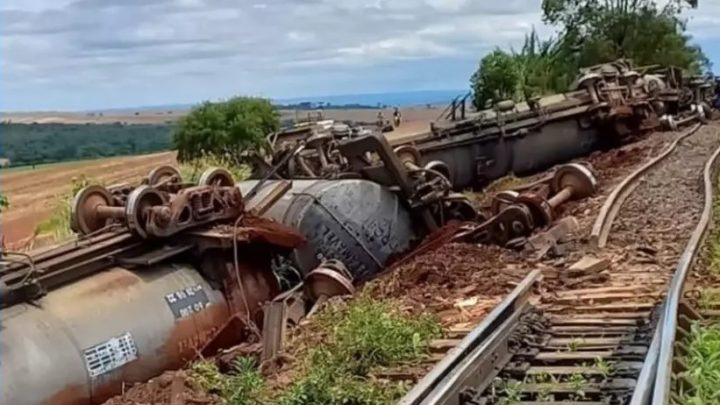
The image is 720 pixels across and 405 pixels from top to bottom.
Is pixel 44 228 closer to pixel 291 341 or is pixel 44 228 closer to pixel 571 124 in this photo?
pixel 571 124

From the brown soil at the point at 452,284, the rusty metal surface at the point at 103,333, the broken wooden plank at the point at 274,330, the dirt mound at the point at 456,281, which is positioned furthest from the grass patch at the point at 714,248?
the rusty metal surface at the point at 103,333

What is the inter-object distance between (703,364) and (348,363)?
2.34m

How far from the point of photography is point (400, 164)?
14516 millimetres

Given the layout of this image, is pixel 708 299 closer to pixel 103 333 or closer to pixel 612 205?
pixel 612 205

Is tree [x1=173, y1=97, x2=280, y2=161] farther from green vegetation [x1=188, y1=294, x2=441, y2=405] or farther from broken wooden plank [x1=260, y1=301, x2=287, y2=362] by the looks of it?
green vegetation [x1=188, y1=294, x2=441, y2=405]

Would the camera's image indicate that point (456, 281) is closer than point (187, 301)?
Yes

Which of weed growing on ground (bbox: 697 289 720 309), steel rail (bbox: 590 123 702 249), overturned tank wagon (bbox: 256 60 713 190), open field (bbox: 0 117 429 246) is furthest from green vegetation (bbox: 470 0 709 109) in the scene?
weed growing on ground (bbox: 697 289 720 309)

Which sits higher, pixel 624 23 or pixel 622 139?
pixel 624 23

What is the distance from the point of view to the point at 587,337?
7082mm

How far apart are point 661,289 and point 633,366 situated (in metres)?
2.06

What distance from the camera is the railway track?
5848 millimetres

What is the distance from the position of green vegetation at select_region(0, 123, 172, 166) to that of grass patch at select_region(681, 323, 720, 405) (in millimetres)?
29178

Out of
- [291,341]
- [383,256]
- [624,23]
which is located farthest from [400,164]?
[624,23]

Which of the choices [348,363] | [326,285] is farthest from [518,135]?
[348,363]
